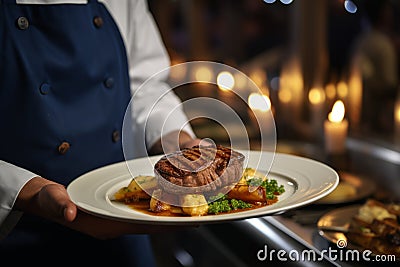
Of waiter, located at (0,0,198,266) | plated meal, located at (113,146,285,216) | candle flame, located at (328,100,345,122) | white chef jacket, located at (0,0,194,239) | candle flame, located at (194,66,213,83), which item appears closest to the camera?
plated meal, located at (113,146,285,216)

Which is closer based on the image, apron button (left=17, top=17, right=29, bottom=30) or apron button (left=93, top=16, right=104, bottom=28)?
apron button (left=17, top=17, right=29, bottom=30)

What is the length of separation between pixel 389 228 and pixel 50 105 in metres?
0.83

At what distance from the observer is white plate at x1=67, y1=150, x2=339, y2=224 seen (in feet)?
3.41

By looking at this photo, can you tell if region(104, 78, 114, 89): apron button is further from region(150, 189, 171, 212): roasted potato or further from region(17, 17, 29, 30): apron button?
region(150, 189, 171, 212): roasted potato

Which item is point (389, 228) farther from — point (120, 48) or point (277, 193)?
point (120, 48)

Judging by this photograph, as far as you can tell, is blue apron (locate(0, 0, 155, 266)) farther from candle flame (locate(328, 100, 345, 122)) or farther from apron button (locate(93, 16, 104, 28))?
candle flame (locate(328, 100, 345, 122))

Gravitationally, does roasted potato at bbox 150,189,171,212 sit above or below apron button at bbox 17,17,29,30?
below

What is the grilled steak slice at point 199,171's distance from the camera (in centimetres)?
118

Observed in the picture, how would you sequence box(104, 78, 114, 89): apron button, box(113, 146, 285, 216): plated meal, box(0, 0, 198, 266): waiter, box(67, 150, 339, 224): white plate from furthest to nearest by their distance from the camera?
box(104, 78, 114, 89): apron button
box(0, 0, 198, 266): waiter
box(113, 146, 285, 216): plated meal
box(67, 150, 339, 224): white plate

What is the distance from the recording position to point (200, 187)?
118cm

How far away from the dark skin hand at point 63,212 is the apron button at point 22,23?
39cm

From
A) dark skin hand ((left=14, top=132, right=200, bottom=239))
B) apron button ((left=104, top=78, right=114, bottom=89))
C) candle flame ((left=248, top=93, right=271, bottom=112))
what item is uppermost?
apron button ((left=104, top=78, right=114, bottom=89))

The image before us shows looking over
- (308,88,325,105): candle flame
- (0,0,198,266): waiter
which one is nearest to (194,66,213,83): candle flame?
(308,88,325,105): candle flame

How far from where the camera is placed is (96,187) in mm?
1247
